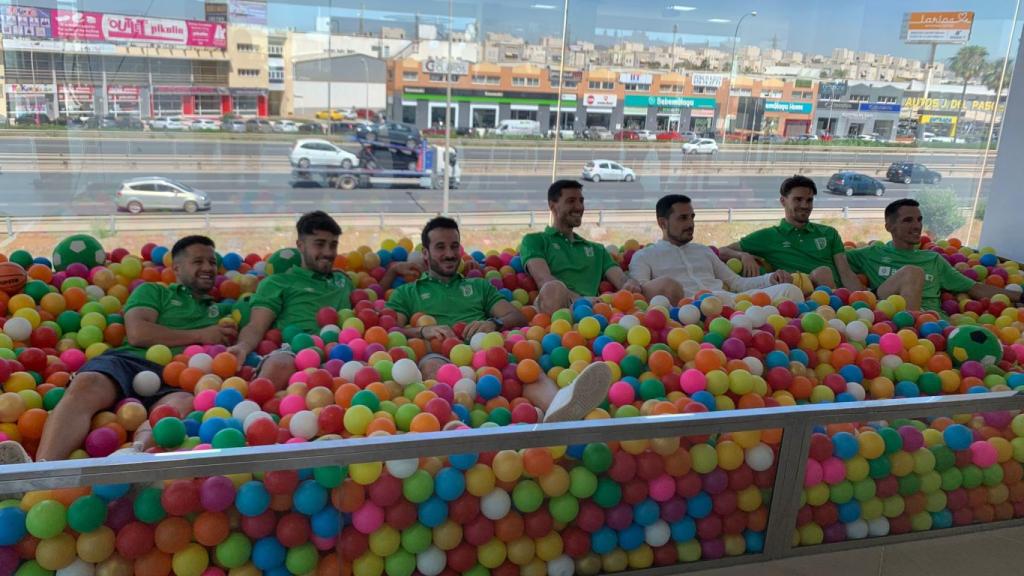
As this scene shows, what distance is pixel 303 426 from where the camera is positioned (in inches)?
81.8

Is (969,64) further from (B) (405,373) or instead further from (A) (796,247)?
(B) (405,373)

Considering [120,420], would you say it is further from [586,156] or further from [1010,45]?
[1010,45]

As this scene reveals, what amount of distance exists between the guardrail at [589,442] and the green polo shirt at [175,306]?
1.51m

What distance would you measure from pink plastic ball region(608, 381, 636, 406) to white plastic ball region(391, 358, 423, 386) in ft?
2.28

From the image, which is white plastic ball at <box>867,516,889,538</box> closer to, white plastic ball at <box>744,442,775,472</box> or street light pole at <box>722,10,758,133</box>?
white plastic ball at <box>744,442,775,472</box>

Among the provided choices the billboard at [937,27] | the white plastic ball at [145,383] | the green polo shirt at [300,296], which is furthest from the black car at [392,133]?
the billboard at [937,27]

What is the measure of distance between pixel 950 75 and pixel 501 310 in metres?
6.83

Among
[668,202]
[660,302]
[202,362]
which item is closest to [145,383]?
[202,362]

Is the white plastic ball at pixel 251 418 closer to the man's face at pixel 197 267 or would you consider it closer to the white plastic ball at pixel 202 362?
the white plastic ball at pixel 202 362

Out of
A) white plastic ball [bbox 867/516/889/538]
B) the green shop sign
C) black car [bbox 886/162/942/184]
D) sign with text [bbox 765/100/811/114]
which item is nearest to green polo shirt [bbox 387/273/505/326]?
white plastic ball [bbox 867/516/889/538]

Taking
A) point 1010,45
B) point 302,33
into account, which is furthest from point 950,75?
point 302,33

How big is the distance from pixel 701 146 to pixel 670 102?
71cm

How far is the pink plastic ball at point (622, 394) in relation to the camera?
2.43 m

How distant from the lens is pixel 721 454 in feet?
6.05
